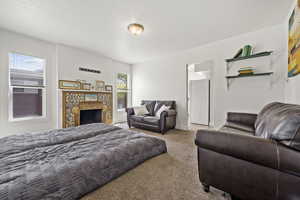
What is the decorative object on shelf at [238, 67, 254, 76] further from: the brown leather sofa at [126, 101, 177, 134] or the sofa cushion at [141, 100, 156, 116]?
the sofa cushion at [141, 100, 156, 116]

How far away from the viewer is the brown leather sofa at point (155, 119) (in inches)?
136

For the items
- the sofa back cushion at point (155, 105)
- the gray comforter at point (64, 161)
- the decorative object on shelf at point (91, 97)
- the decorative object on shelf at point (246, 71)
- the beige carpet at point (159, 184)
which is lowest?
the beige carpet at point (159, 184)

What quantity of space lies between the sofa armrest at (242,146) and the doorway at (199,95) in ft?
11.4

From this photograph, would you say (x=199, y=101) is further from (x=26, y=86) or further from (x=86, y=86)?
(x=26, y=86)

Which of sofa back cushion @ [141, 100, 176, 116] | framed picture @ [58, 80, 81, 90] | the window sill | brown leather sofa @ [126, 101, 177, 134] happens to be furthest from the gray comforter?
sofa back cushion @ [141, 100, 176, 116]

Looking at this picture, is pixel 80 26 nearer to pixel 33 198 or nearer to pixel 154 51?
pixel 154 51

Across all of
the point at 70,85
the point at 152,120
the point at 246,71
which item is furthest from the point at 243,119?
the point at 70,85

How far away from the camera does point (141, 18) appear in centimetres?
228

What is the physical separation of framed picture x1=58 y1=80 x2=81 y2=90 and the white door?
4.23 meters

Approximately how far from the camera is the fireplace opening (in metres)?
4.03

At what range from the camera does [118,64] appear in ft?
16.9

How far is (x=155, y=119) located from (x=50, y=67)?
3.34 m

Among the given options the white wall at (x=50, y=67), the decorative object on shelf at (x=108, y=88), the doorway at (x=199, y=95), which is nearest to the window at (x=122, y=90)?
the decorative object on shelf at (x=108, y=88)

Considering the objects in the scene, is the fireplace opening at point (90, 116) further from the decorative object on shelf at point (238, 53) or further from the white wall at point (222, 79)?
the decorative object on shelf at point (238, 53)
